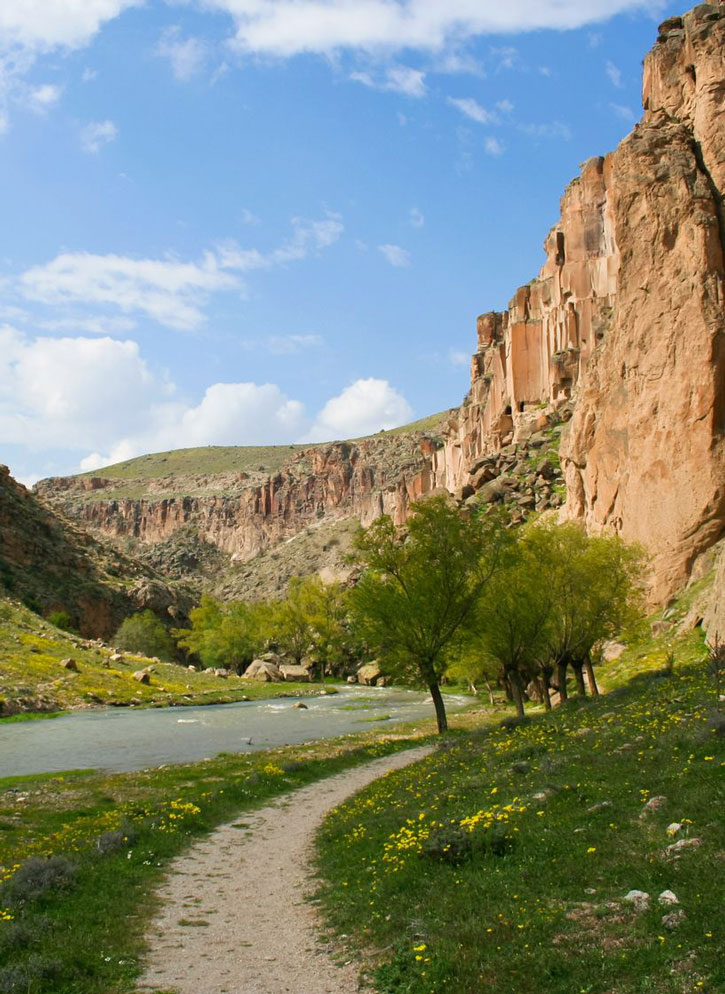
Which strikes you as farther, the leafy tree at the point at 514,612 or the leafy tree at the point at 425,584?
the leafy tree at the point at 514,612

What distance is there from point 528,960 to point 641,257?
4687 cm

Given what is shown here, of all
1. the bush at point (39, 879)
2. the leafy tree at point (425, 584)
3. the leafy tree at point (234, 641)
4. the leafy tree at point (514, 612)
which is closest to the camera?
the bush at point (39, 879)

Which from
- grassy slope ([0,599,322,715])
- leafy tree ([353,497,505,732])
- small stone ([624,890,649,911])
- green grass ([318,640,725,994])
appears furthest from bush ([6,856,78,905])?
grassy slope ([0,599,322,715])

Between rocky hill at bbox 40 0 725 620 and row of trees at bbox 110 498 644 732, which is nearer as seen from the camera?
row of trees at bbox 110 498 644 732

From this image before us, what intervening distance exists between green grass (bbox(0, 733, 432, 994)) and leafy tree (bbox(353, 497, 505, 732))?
4.78m

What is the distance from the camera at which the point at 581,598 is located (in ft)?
109

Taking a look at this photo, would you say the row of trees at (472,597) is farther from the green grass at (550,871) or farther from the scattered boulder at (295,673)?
the scattered boulder at (295,673)

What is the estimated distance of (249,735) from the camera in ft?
132

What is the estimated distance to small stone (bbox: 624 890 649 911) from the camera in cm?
741

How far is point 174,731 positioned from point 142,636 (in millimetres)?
59529

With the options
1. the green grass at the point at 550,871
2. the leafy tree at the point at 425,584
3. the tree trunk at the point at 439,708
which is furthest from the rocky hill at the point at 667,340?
the green grass at the point at 550,871

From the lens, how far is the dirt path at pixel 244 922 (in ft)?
26.9

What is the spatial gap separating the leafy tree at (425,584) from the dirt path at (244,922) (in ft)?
47.6

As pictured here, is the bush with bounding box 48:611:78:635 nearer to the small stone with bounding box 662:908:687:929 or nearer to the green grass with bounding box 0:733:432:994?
the green grass with bounding box 0:733:432:994
